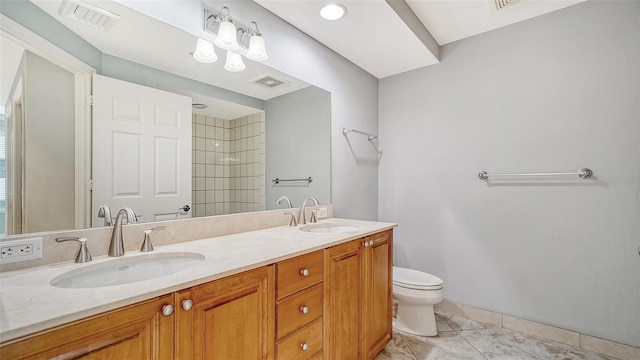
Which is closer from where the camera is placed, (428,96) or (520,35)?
(520,35)

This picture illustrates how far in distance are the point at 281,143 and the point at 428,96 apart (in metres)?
1.52

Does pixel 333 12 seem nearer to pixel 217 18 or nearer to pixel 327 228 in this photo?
pixel 217 18

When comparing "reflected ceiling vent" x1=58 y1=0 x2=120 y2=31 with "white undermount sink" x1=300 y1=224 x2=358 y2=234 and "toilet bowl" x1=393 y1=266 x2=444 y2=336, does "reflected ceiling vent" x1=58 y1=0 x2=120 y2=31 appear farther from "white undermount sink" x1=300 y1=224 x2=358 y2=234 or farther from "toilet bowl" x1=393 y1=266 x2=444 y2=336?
"toilet bowl" x1=393 y1=266 x2=444 y2=336

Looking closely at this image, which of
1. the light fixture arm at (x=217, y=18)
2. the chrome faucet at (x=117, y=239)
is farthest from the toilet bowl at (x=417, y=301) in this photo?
the light fixture arm at (x=217, y=18)

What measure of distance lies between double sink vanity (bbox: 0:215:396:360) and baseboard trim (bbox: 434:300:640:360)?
3.36 ft

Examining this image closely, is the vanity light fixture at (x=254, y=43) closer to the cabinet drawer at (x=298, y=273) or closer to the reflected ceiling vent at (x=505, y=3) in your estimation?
the cabinet drawer at (x=298, y=273)

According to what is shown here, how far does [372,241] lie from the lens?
167cm

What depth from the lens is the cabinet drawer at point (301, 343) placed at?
1.11 meters

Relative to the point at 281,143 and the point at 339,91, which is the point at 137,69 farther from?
the point at 339,91

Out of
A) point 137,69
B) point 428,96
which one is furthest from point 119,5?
point 428,96

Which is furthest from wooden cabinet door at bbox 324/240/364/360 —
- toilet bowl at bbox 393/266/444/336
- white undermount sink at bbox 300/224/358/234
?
toilet bowl at bbox 393/266/444/336

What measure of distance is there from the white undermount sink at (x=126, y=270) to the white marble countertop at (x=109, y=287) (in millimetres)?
23

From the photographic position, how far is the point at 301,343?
120 cm

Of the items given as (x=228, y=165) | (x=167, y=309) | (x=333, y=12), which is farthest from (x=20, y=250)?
(x=333, y=12)
